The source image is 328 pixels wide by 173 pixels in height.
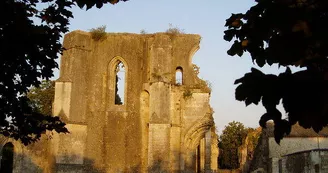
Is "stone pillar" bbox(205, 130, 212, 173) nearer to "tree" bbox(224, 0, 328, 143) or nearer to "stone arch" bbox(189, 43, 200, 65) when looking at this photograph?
"stone arch" bbox(189, 43, 200, 65)

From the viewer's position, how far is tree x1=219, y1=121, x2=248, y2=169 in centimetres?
5291

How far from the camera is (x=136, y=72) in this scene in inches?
883

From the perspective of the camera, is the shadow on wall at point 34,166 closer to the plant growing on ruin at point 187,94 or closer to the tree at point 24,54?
the plant growing on ruin at point 187,94

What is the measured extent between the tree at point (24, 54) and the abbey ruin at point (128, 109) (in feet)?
41.9

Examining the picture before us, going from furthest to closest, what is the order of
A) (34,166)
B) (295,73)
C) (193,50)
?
(193,50) → (34,166) → (295,73)

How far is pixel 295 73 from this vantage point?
9.39 feet

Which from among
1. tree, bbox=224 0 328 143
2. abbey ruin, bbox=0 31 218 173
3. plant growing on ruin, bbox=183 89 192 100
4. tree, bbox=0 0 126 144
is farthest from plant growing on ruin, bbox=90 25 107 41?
tree, bbox=224 0 328 143

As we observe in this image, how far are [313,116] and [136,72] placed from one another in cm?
1981

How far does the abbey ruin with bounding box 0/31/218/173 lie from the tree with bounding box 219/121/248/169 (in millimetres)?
31350

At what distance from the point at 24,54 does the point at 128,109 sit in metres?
15.3

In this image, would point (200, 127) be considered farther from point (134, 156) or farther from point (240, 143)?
point (240, 143)

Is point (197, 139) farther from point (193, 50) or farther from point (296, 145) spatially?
point (296, 145)

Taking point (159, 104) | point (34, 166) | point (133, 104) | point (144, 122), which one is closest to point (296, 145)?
point (144, 122)

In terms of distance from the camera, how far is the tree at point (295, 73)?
278 cm
